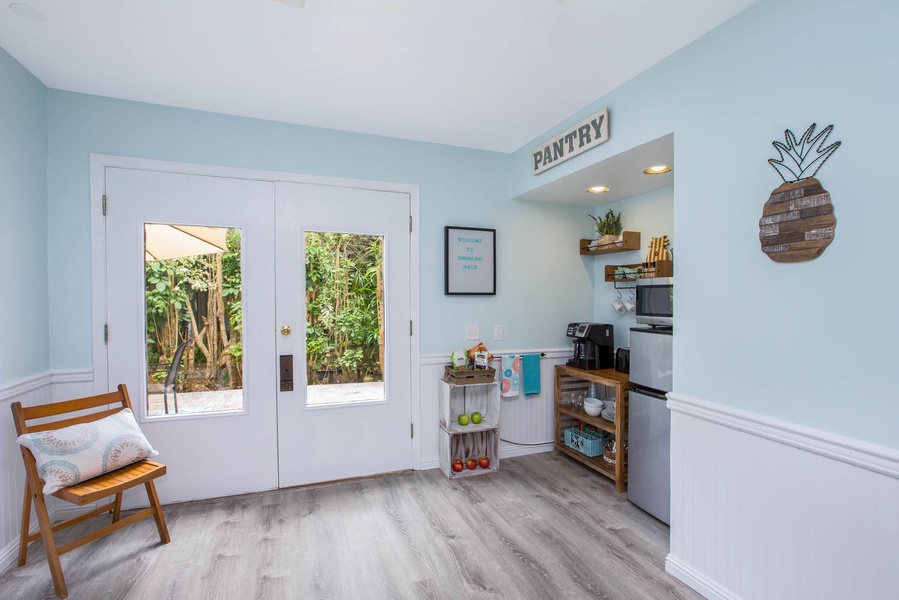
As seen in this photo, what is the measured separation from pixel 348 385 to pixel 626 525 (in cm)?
197

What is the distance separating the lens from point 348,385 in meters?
3.02

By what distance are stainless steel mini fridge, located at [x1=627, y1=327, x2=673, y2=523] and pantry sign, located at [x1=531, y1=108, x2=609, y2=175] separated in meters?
1.17

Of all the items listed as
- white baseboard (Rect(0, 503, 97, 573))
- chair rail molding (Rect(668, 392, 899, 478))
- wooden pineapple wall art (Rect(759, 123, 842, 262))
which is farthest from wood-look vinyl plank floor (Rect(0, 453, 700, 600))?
wooden pineapple wall art (Rect(759, 123, 842, 262))

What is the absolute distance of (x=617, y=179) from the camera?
2.86 metres

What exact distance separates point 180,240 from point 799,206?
317 cm

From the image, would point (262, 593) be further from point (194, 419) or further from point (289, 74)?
point (289, 74)

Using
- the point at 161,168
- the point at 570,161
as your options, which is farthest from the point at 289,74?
the point at 570,161

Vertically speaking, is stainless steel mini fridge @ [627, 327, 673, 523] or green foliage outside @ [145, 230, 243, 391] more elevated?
green foliage outside @ [145, 230, 243, 391]

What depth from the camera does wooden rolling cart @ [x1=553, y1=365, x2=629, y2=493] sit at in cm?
276

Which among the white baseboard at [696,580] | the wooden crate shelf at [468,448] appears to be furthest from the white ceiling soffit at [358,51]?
the white baseboard at [696,580]

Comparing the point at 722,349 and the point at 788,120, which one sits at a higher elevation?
the point at 788,120

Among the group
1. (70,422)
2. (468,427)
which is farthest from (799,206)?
(70,422)

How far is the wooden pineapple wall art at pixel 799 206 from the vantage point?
1.46m

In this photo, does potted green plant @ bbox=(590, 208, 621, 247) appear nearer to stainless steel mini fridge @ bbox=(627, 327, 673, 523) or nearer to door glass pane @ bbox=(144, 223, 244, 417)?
stainless steel mini fridge @ bbox=(627, 327, 673, 523)
